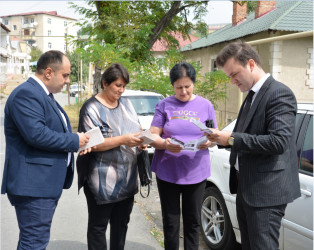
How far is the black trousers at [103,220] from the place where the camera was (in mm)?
3098

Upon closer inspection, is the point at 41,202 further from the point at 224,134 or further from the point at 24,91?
the point at 224,134

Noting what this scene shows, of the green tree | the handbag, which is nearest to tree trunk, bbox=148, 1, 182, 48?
the green tree

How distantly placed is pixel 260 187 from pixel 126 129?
130 cm

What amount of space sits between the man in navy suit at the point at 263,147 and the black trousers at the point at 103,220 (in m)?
1.21

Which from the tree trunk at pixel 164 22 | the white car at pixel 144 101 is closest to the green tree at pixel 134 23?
the tree trunk at pixel 164 22

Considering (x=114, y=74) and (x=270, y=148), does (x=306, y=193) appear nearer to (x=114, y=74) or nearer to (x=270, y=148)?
(x=270, y=148)

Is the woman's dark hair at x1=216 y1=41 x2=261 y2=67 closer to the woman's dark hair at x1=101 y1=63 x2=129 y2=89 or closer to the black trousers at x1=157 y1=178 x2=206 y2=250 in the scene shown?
the woman's dark hair at x1=101 y1=63 x2=129 y2=89

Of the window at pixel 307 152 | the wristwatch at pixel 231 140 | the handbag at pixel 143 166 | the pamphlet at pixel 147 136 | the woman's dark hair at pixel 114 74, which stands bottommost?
the handbag at pixel 143 166

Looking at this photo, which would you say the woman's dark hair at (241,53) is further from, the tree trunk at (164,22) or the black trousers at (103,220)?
the tree trunk at (164,22)

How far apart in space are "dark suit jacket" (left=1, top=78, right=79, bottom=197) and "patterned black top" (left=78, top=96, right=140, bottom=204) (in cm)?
39

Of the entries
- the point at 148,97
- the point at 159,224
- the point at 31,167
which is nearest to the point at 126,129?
the point at 31,167

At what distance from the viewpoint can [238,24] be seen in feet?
75.0

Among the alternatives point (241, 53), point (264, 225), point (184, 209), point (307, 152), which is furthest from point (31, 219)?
point (307, 152)

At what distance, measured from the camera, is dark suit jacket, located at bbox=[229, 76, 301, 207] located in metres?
2.28
